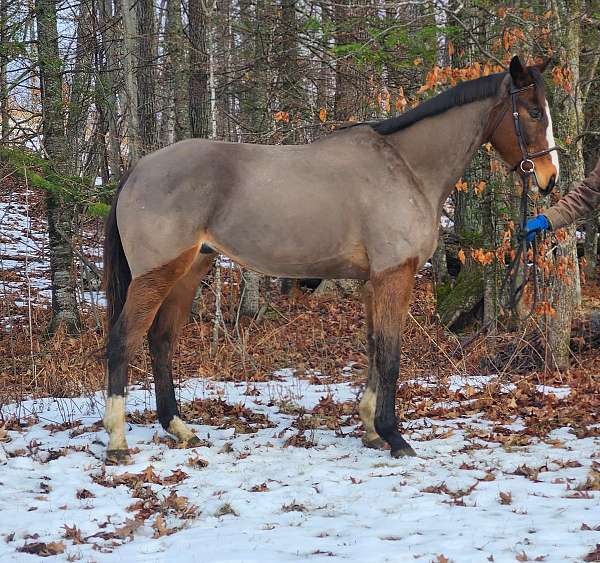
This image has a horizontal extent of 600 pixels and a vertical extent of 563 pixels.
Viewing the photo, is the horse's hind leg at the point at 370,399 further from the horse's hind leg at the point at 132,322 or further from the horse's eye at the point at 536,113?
the horse's eye at the point at 536,113

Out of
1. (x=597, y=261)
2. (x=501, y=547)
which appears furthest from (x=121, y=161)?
(x=597, y=261)

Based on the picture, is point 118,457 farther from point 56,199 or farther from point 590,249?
point 590,249

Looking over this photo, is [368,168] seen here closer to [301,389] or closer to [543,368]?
[301,389]

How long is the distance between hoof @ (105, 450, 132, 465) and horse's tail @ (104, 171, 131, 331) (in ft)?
3.16

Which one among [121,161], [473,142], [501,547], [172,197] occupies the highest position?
[121,161]

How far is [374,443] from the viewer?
17.7 ft

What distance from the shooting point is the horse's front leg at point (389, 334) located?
201 inches

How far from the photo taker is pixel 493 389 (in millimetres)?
6969

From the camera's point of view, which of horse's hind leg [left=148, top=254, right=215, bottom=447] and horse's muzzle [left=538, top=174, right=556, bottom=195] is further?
horse's hind leg [left=148, top=254, right=215, bottom=447]

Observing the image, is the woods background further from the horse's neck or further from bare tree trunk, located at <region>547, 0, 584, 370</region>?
the horse's neck

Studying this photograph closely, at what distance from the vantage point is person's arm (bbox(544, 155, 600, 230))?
208 inches

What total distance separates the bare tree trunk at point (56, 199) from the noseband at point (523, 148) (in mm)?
7002

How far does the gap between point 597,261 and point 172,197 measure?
1397 cm

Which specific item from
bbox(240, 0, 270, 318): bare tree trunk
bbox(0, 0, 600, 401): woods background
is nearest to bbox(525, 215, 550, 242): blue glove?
bbox(0, 0, 600, 401): woods background
